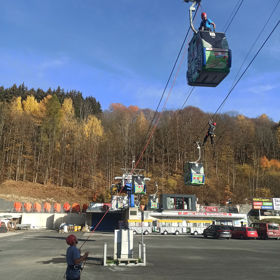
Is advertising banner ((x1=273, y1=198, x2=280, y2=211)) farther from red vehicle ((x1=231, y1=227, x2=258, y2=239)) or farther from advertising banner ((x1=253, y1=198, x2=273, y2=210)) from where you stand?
red vehicle ((x1=231, y1=227, x2=258, y2=239))

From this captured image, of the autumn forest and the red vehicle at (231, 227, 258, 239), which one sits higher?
the autumn forest

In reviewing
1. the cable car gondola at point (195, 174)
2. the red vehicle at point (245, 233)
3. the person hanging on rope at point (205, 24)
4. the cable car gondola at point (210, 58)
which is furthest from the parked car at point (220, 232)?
the person hanging on rope at point (205, 24)

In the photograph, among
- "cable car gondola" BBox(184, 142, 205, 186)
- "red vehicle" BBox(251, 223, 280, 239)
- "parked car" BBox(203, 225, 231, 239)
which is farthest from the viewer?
"red vehicle" BBox(251, 223, 280, 239)

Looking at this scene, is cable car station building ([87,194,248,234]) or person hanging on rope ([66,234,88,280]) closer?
person hanging on rope ([66,234,88,280])

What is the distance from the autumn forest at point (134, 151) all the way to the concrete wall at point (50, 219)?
10593mm

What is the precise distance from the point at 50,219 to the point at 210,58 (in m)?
44.4

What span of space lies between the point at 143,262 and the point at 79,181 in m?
55.2

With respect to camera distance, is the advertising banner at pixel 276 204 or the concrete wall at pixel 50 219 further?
the concrete wall at pixel 50 219

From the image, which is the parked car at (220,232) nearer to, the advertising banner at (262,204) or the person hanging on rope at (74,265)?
the advertising banner at (262,204)

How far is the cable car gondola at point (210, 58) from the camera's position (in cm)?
770

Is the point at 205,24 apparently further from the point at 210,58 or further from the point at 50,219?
the point at 50,219

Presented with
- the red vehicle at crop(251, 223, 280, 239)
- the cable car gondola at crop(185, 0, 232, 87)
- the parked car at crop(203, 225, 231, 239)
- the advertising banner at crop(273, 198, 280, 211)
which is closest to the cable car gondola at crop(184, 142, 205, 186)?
the cable car gondola at crop(185, 0, 232, 87)

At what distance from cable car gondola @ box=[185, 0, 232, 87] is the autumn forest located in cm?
4977

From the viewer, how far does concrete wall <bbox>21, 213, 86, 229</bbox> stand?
44588mm
